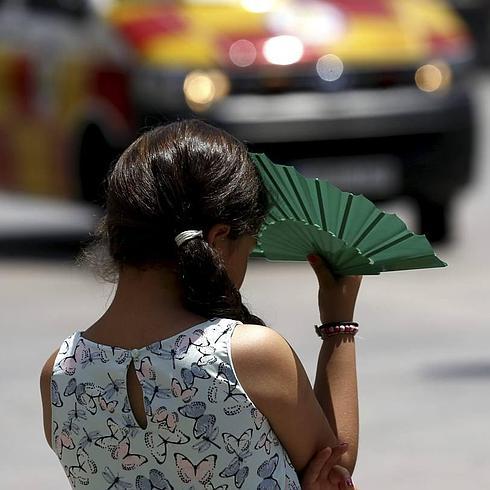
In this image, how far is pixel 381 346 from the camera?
6.84 meters

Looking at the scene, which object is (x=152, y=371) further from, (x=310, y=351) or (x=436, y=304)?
(x=436, y=304)

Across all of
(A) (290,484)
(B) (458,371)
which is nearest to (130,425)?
(A) (290,484)

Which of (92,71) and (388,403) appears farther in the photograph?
(92,71)

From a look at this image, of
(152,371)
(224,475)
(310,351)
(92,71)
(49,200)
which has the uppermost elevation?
(92,71)

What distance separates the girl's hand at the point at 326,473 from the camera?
225cm

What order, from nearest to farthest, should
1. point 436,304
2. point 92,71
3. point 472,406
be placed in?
point 472,406 < point 436,304 < point 92,71

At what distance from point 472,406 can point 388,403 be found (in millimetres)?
307

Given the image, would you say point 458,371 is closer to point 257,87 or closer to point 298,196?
point 257,87

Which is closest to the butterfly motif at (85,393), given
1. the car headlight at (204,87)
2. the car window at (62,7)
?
the car headlight at (204,87)

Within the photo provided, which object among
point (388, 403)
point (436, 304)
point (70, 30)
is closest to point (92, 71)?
point (70, 30)

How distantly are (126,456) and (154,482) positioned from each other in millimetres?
53

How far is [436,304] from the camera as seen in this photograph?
312 inches

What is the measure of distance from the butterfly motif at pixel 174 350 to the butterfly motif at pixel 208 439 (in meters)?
0.10

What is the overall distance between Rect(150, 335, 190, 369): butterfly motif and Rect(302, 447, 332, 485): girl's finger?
250 mm
